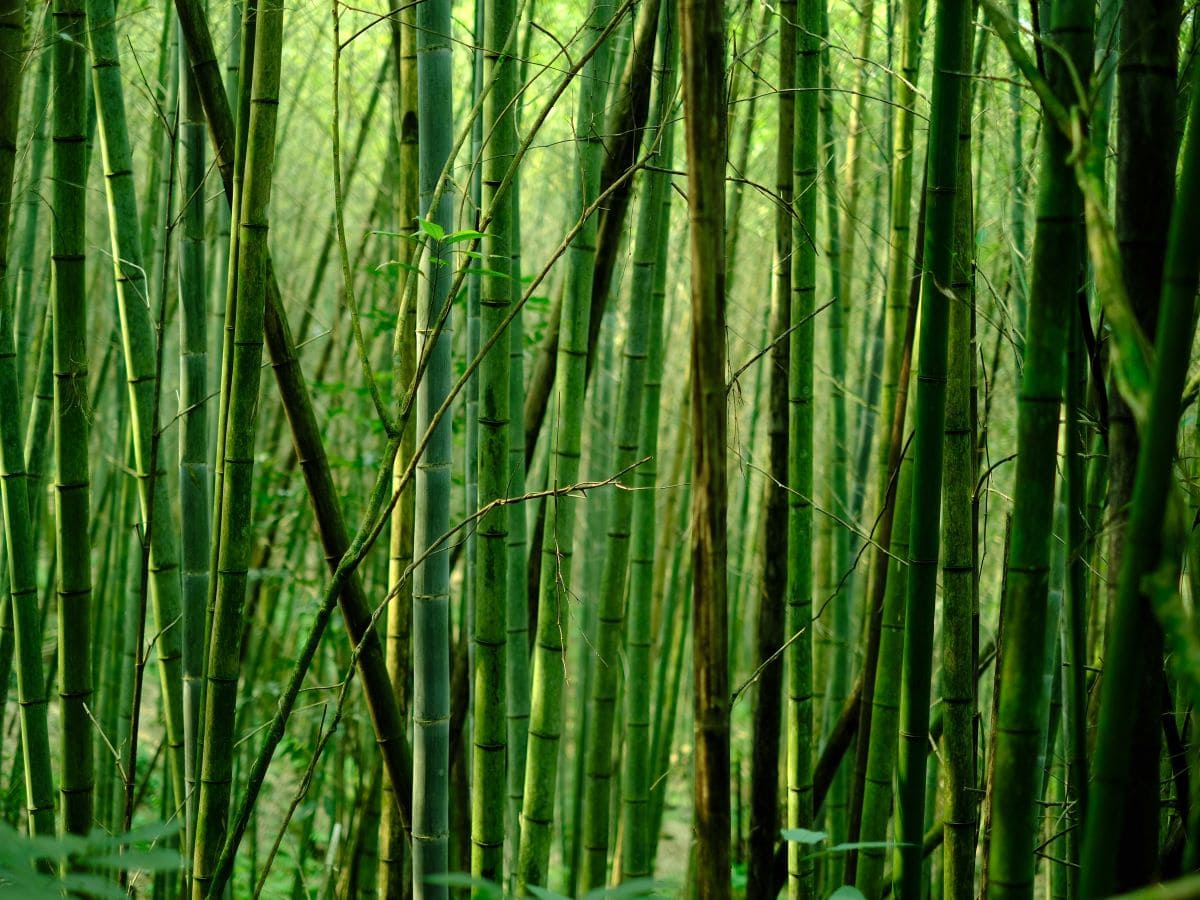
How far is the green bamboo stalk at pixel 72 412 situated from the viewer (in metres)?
1.29

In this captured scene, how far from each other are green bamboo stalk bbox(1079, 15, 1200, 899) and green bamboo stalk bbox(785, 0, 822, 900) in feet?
2.82

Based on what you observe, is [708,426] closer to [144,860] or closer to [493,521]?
[144,860]

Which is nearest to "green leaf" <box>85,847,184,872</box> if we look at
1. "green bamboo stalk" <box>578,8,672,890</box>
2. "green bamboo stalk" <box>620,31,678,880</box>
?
"green bamboo stalk" <box>578,8,672,890</box>

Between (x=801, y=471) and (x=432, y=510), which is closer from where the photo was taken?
(x=432, y=510)

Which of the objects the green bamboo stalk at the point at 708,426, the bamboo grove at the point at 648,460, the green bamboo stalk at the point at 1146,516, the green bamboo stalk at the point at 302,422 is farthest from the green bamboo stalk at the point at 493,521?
the green bamboo stalk at the point at 1146,516

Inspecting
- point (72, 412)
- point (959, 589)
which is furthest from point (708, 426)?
point (72, 412)

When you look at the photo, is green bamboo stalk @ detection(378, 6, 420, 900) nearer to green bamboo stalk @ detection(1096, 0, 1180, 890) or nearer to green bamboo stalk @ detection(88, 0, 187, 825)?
green bamboo stalk @ detection(88, 0, 187, 825)

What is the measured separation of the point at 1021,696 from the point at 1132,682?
14 cm

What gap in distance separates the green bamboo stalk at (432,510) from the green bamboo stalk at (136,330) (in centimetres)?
36

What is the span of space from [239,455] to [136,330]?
48cm

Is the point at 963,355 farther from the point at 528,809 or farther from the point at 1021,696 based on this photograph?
the point at 528,809

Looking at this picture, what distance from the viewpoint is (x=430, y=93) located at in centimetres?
121

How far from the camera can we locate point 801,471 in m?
1.64

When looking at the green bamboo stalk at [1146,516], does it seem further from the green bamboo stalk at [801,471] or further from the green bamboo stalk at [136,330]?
the green bamboo stalk at [136,330]
